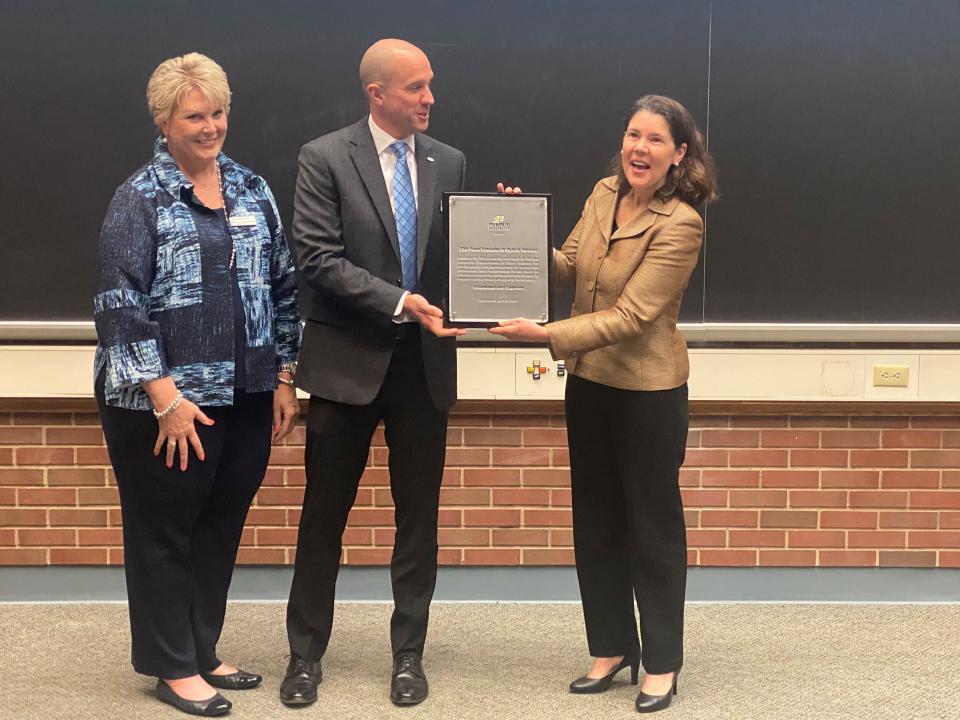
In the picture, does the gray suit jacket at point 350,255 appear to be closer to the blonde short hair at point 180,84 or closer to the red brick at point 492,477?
the blonde short hair at point 180,84

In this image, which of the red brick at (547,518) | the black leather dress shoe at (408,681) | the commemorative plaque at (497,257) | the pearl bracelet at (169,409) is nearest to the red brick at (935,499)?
the red brick at (547,518)

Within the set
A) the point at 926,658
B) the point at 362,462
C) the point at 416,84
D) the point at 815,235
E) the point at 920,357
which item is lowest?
the point at 926,658

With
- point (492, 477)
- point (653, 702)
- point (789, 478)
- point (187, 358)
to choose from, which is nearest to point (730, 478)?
point (789, 478)

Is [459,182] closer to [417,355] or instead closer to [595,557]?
[417,355]

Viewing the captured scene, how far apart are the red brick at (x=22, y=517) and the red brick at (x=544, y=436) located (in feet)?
6.10

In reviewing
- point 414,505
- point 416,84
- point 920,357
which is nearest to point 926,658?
point 920,357

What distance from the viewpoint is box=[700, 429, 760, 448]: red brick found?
13.9 ft

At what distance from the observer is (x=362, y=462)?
3.38m

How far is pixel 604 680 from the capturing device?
11.5ft

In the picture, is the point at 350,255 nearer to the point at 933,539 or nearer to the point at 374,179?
the point at 374,179

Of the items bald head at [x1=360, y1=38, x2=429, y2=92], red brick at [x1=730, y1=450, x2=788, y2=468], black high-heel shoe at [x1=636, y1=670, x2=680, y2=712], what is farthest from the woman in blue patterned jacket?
red brick at [x1=730, y1=450, x2=788, y2=468]

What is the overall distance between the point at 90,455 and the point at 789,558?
270 cm

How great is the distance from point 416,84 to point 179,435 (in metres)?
1.18

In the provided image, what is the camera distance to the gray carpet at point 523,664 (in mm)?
3346
